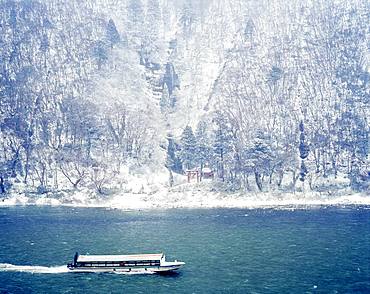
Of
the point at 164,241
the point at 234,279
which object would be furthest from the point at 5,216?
the point at 234,279

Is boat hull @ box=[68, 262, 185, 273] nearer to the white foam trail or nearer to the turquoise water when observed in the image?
the turquoise water

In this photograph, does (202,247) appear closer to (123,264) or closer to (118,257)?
(118,257)

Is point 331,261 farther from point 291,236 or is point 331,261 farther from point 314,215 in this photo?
point 314,215

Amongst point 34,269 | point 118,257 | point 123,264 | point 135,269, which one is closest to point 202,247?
point 135,269

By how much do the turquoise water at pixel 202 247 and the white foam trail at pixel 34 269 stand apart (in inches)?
8.5

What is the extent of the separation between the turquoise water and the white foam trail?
22 cm

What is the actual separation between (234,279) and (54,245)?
188ft

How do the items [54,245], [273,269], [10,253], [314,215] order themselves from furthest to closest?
[314,215], [54,245], [10,253], [273,269]

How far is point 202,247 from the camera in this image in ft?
427

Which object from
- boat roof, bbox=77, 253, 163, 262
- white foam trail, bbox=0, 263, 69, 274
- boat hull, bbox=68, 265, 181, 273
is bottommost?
boat hull, bbox=68, 265, 181, 273

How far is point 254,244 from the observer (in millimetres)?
131875

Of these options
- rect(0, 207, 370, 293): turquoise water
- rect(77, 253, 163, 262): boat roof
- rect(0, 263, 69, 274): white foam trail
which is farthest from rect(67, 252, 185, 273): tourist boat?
rect(0, 207, 370, 293): turquoise water

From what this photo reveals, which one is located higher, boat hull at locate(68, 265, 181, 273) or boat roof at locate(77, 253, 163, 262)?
boat roof at locate(77, 253, 163, 262)

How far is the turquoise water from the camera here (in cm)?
9875
